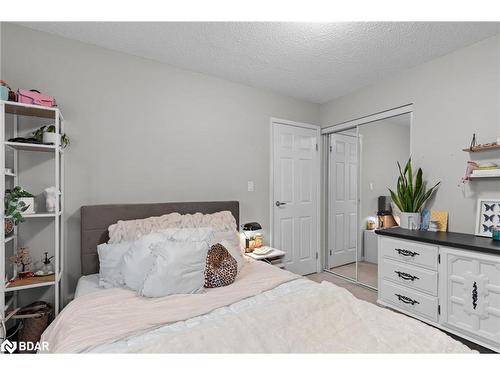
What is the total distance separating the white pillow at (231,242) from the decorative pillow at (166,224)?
12 cm

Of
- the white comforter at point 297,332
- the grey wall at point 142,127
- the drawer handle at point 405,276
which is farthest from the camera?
the drawer handle at point 405,276

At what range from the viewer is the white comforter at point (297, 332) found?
1146 mm

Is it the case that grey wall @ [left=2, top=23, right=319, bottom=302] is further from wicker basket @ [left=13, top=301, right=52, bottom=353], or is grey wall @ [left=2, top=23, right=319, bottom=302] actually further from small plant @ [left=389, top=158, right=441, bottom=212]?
small plant @ [left=389, top=158, right=441, bottom=212]

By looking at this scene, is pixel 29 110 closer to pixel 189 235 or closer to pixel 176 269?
pixel 189 235

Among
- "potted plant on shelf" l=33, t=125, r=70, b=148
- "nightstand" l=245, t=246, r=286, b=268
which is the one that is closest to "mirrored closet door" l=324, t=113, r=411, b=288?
"nightstand" l=245, t=246, r=286, b=268

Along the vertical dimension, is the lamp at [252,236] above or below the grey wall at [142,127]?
below

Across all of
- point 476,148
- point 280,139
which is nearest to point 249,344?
point 476,148

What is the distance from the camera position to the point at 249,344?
3.82 ft

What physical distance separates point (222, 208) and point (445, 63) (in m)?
2.63

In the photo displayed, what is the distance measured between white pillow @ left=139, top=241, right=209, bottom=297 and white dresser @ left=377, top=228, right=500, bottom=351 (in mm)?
1828

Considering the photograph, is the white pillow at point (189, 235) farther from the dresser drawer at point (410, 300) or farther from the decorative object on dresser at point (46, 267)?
the dresser drawer at point (410, 300)

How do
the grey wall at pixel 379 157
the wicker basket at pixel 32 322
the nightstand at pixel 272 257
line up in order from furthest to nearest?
1. the grey wall at pixel 379 157
2. the nightstand at pixel 272 257
3. the wicker basket at pixel 32 322

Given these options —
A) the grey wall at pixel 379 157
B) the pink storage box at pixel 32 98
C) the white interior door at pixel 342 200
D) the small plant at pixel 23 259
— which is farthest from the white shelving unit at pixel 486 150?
the small plant at pixel 23 259
